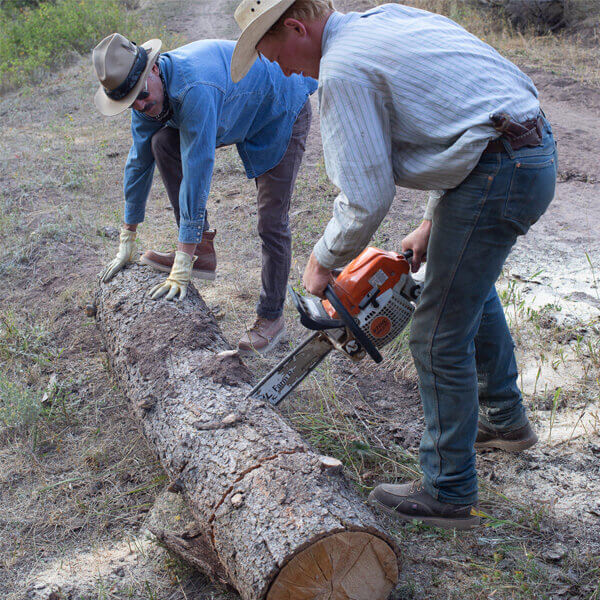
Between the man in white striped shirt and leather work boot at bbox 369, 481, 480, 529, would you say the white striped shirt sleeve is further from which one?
leather work boot at bbox 369, 481, 480, 529

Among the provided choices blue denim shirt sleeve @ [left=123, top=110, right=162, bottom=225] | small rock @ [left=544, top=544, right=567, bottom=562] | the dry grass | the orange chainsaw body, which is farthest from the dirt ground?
the dry grass

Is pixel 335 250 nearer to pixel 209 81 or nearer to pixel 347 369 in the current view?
pixel 209 81

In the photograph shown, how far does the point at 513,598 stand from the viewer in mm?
2035

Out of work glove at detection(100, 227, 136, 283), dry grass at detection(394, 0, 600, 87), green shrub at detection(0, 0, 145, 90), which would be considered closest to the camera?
work glove at detection(100, 227, 136, 283)

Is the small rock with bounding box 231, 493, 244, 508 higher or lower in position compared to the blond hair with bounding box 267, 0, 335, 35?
lower

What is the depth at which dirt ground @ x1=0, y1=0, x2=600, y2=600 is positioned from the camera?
89.5 inches

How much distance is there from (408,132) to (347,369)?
75.2 inches

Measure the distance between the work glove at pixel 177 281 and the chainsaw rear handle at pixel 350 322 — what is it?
119 cm

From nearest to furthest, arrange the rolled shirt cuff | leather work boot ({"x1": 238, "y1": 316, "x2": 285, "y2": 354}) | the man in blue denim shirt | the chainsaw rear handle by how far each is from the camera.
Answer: the chainsaw rear handle → the man in blue denim shirt → the rolled shirt cuff → leather work boot ({"x1": 238, "y1": 316, "x2": 285, "y2": 354})

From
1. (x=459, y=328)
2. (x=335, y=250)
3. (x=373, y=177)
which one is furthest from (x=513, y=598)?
(x=373, y=177)

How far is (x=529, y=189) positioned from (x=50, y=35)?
39.9ft

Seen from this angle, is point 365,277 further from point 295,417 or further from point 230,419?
point 295,417

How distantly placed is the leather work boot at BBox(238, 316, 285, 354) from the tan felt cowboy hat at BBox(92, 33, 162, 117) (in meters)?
1.54

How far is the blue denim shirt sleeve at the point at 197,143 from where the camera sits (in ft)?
9.34
